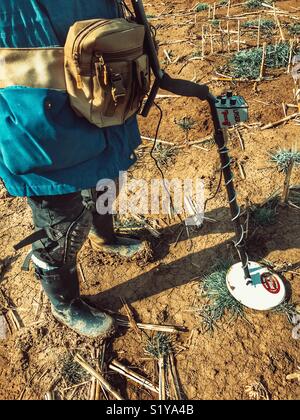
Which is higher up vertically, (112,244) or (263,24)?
(263,24)

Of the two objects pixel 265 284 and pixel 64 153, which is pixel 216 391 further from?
pixel 64 153

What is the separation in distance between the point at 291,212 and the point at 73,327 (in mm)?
2096

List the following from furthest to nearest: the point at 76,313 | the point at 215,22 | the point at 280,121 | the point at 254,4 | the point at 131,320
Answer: the point at 254,4 < the point at 215,22 < the point at 280,121 < the point at 131,320 < the point at 76,313

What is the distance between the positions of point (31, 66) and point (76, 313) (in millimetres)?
1693

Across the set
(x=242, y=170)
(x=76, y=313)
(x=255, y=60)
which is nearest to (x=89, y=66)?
(x=76, y=313)

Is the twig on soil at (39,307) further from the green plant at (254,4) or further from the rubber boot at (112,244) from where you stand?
the green plant at (254,4)

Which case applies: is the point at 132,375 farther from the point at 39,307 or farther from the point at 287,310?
the point at 287,310

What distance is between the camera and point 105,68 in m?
1.78

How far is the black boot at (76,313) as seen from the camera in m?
2.64

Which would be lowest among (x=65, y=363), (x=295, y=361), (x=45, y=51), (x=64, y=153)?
(x=295, y=361)

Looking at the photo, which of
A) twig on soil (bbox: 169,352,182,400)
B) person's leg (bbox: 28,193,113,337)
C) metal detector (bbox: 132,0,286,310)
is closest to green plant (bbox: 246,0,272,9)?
metal detector (bbox: 132,0,286,310)

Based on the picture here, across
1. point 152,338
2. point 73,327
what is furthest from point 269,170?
point 73,327

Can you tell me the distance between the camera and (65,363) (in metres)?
2.66

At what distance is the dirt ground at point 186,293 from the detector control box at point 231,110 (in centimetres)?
136
